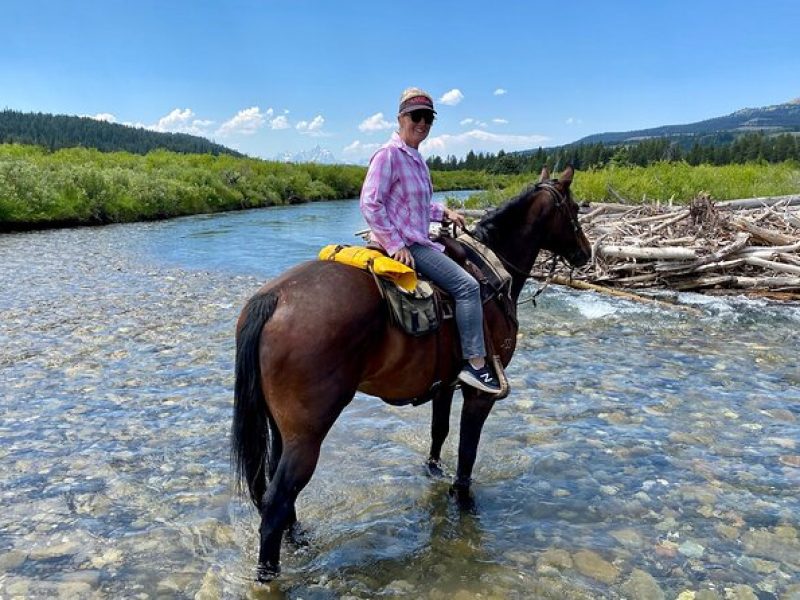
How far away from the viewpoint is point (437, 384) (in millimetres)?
4688

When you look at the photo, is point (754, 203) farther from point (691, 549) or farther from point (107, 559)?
point (107, 559)

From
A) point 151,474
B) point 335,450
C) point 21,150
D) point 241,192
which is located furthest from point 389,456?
point 21,150

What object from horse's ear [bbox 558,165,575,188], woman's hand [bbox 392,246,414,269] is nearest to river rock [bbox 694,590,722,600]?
woman's hand [bbox 392,246,414,269]

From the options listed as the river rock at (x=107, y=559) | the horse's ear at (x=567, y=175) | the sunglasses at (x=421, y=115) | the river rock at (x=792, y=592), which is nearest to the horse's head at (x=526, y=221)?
the horse's ear at (x=567, y=175)

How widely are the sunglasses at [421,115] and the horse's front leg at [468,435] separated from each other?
7.14 ft

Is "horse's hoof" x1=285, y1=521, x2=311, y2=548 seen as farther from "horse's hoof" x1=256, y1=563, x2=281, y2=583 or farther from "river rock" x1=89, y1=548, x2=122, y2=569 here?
"river rock" x1=89, y1=548, x2=122, y2=569

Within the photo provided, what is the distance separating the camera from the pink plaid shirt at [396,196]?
14.0ft

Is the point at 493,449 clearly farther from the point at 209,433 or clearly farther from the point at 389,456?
the point at 209,433

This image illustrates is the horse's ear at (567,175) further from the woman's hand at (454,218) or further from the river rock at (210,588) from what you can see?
the river rock at (210,588)

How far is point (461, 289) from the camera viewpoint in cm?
449

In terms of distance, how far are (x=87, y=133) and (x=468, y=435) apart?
19919 cm

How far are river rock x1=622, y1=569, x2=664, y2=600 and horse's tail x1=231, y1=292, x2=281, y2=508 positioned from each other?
266cm

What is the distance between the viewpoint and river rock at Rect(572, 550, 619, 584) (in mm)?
4180

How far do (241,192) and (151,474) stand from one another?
148 ft
